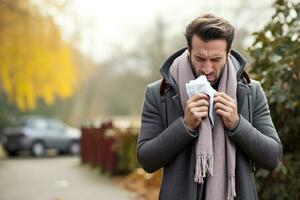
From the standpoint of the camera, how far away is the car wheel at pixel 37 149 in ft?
72.4

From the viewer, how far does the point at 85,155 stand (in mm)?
17859

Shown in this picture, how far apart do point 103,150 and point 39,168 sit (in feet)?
10.3

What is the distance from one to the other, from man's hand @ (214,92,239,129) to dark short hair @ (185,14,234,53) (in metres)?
0.23

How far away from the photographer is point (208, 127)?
2391 mm

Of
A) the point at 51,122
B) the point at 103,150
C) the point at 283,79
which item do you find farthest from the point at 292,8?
the point at 51,122

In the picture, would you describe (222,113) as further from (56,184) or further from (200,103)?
(56,184)

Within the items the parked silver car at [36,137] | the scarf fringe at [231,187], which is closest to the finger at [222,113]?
the scarf fringe at [231,187]

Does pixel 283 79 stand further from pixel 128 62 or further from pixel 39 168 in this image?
pixel 128 62

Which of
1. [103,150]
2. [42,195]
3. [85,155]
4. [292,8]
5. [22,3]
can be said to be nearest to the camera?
[292,8]

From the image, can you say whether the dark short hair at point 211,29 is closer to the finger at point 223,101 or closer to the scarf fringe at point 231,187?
the finger at point 223,101

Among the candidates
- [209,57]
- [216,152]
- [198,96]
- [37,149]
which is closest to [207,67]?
[209,57]

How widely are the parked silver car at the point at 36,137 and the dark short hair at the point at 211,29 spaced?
19.8 meters

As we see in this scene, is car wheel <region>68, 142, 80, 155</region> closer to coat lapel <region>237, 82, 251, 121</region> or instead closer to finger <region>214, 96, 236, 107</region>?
coat lapel <region>237, 82, 251, 121</region>

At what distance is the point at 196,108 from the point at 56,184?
1055cm
